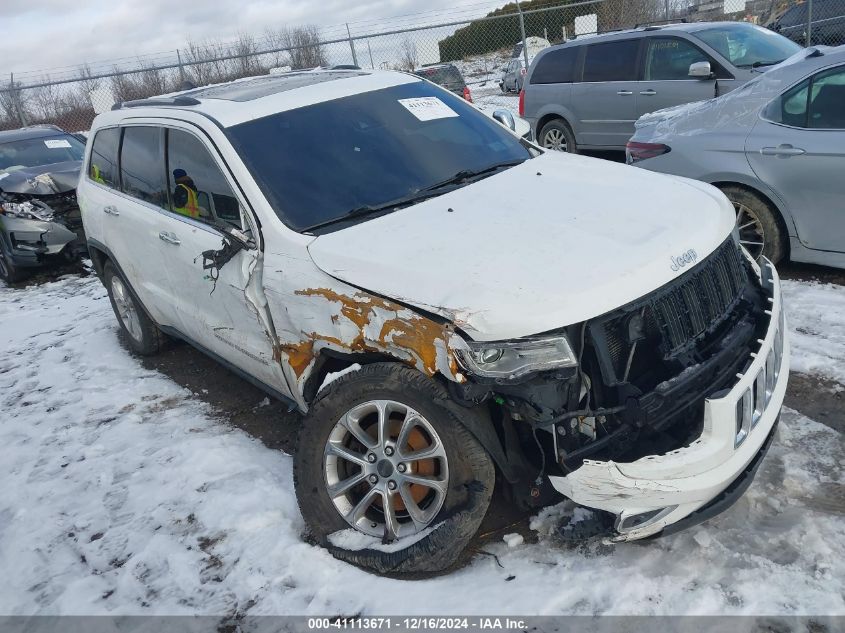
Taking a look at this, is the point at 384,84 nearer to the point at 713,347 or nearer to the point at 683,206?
the point at 683,206

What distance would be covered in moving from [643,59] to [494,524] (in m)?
7.35

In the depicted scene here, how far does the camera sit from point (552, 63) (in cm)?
963

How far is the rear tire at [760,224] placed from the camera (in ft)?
16.0

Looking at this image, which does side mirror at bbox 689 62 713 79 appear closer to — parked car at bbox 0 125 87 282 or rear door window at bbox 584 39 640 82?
rear door window at bbox 584 39 640 82

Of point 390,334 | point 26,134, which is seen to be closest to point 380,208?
point 390,334

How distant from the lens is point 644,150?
5.46 m

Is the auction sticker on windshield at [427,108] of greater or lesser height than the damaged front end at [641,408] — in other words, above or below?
above

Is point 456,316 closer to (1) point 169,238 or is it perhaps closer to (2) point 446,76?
(1) point 169,238

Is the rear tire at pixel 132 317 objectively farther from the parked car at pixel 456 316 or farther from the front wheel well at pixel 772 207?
the front wheel well at pixel 772 207

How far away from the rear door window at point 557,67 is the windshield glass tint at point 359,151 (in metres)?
5.97

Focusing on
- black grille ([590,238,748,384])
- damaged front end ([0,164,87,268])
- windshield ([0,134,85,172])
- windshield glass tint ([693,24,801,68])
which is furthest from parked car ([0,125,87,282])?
windshield glass tint ([693,24,801,68])

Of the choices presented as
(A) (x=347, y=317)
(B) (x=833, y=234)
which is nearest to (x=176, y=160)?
(A) (x=347, y=317)

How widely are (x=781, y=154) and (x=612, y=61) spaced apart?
4.71 meters

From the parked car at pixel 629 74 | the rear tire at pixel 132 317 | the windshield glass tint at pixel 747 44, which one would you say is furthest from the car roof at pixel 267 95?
the windshield glass tint at pixel 747 44
